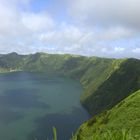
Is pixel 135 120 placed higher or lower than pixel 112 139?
lower

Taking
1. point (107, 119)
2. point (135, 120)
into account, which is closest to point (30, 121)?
point (107, 119)

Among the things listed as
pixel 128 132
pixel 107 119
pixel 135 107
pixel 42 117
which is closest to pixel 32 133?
pixel 42 117

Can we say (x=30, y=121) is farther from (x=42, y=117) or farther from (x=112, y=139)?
(x=112, y=139)

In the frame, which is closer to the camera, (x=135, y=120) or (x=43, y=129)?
(x=135, y=120)

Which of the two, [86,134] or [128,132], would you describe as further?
[86,134]

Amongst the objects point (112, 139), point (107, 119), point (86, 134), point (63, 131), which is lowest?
point (63, 131)

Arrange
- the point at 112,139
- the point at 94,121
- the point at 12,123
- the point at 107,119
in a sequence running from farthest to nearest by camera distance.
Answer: the point at 12,123, the point at 94,121, the point at 107,119, the point at 112,139

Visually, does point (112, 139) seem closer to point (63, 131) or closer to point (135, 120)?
point (135, 120)

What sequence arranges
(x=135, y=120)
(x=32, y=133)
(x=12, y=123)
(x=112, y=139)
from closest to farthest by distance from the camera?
(x=112, y=139) → (x=135, y=120) → (x=32, y=133) → (x=12, y=123)

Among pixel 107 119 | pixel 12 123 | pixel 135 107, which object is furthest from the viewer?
pixel 12 123
